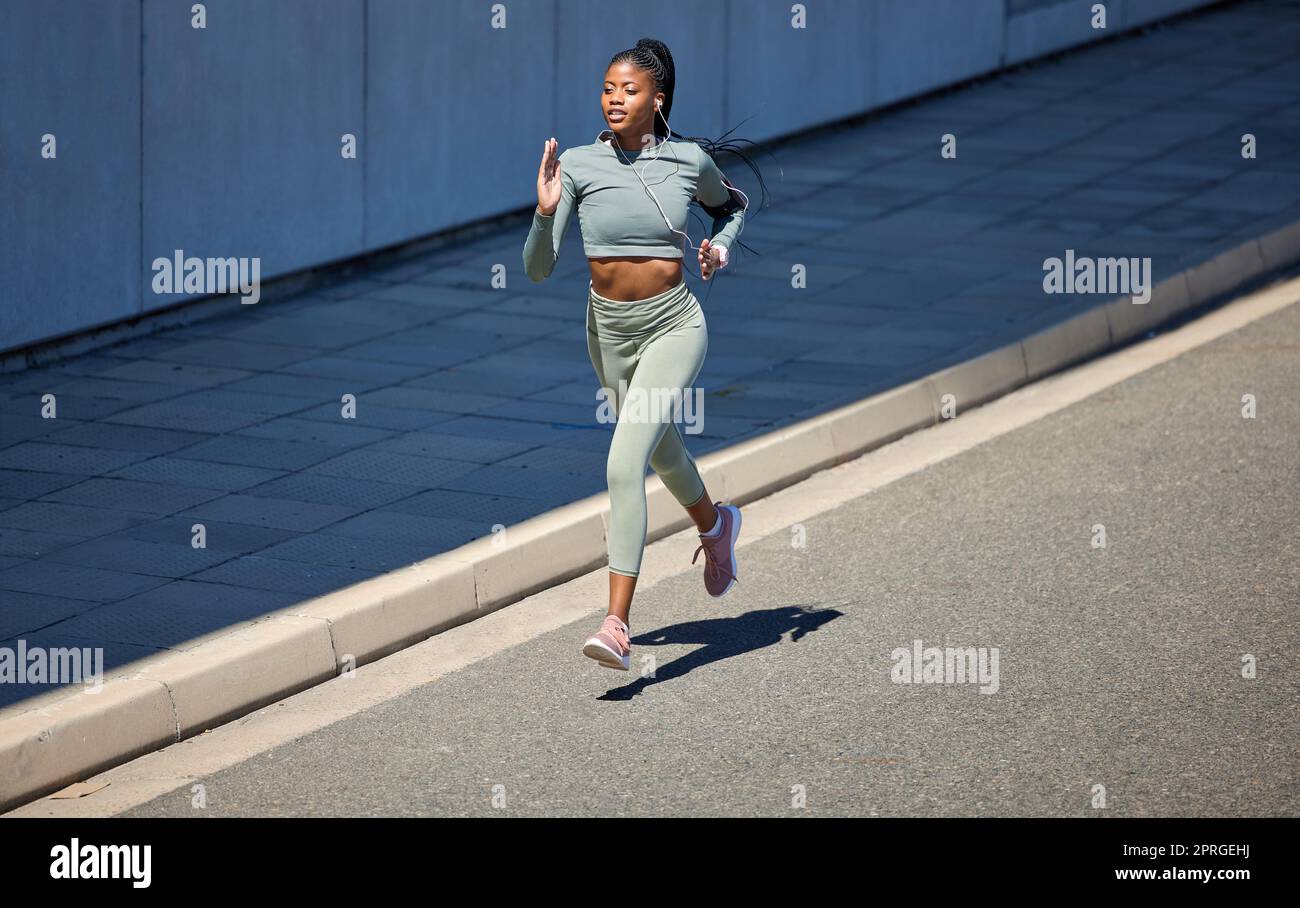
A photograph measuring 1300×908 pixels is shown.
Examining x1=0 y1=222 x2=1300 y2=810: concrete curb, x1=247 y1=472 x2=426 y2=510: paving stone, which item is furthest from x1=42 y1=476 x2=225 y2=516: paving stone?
x1=0 y1=222 x2=1300 y2=810: concrete curb

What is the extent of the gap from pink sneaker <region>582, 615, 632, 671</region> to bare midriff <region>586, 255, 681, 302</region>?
106 centimetres

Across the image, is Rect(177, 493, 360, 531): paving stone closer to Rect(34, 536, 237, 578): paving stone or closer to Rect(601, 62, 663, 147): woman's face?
Rect(34, 536, 237, 578): paving stone

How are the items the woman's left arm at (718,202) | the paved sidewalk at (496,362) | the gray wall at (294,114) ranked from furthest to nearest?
the gray wall at (294,114) → the paved sidewalk at (496,362) → the woman's left arm at (718,202)

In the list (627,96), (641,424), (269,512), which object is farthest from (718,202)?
(269,512)

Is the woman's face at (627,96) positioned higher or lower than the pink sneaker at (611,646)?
higher

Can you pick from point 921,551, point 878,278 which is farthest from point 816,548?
point 878,278

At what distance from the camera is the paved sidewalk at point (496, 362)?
24.3 ft

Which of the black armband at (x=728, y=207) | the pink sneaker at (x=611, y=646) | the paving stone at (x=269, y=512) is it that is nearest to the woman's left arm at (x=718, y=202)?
the black armband at (x=728, y=207)

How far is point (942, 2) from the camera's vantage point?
57.5 feet

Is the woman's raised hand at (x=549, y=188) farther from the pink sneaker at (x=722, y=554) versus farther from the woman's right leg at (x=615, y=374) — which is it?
the pink sneaker at (x=722, y=554)

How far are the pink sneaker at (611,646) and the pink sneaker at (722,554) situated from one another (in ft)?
2.47

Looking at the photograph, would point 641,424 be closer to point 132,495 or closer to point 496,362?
point 132,495

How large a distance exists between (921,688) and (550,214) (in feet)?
6.42
